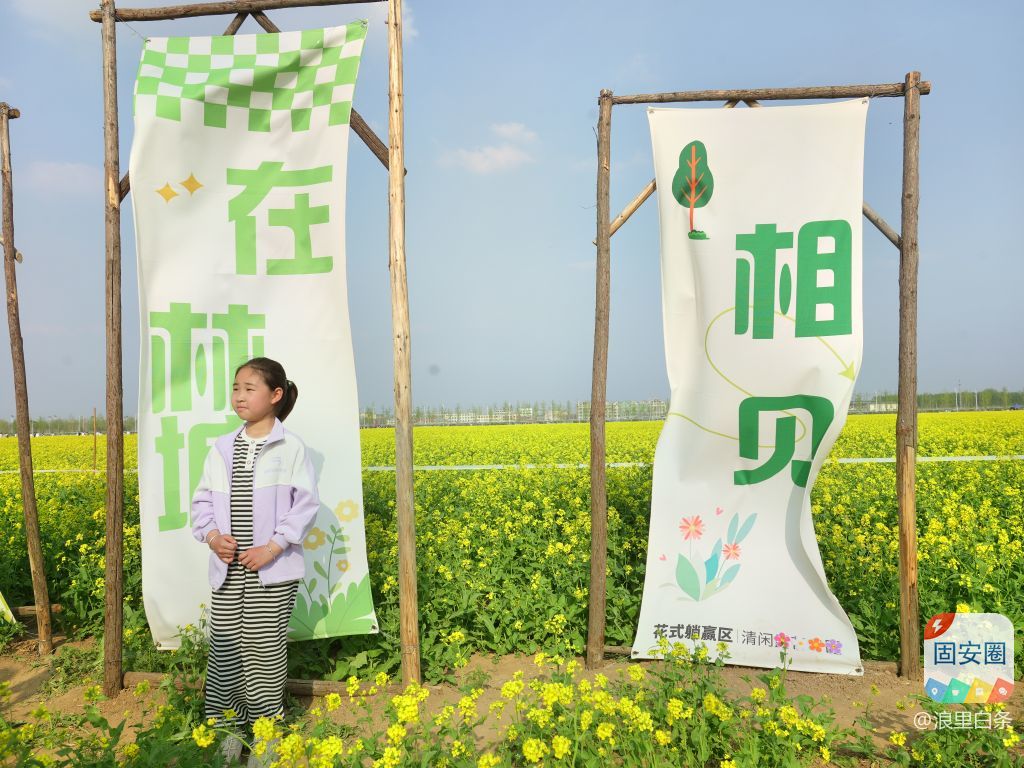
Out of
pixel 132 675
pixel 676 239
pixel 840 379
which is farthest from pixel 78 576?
pixel 840 379

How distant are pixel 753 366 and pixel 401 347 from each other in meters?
2.08

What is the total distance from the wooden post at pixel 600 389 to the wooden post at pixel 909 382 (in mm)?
1753

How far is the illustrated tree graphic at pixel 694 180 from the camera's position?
13.5ft

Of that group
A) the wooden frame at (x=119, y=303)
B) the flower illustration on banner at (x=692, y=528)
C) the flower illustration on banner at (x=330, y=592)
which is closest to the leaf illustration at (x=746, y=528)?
the flower illustration on banner at (x=692, y=528)

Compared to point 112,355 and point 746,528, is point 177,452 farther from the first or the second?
point 746,528

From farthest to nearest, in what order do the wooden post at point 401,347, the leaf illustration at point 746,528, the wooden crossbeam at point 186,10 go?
1. the leaf illustration at point 746,528
2. the wooden crossbeam at point 186,10
3. the wooden post at point 401,347

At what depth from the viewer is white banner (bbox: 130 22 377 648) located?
3881mm

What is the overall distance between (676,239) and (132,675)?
418 cm

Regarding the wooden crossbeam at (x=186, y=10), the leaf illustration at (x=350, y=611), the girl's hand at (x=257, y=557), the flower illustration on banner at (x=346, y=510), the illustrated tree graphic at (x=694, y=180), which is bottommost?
the leaf illustration at (x=350, y=611)

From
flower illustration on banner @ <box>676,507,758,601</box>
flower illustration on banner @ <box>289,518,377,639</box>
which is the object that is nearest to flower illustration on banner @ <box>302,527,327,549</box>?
flower illustration on banner @ <box>289,518,377,639</box>

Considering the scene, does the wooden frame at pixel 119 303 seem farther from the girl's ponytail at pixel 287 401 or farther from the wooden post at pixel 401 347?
the girl's ponytail at pixel 287 401

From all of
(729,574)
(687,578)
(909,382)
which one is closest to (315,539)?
(687,578)

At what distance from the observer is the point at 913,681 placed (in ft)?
13.3

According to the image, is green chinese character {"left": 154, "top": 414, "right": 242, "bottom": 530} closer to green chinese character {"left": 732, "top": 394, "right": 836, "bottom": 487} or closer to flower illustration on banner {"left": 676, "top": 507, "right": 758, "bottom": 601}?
flower illustration on banner {"left": 676, "top": 507, "right": 758, "bottom": 601}
